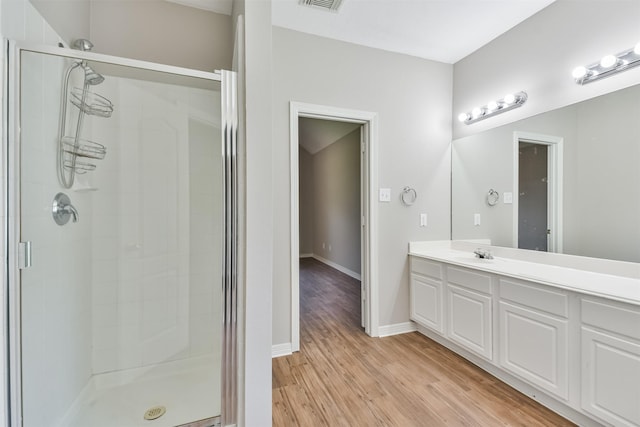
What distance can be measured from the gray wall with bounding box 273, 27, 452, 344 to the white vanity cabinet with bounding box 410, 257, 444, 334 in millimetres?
101

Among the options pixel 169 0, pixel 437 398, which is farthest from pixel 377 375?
pixel 169 0

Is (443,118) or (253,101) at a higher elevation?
(443,118)

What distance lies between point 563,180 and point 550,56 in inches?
37.9

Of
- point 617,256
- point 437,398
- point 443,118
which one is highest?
point 443,118

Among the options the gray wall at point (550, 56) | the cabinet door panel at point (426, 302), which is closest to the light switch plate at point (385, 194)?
the cabinet door panel at point (426, 302)

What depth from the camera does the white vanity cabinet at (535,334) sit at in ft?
5.09

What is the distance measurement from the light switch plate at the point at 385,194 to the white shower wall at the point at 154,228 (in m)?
1.50

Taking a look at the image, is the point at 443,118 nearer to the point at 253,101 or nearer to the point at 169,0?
the point at 253,101

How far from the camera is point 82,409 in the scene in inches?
62.0

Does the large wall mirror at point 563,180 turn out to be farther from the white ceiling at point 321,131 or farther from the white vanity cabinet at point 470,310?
the white ceiling at point 321,131

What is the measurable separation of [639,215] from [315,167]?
5.56 m

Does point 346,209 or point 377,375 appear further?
point 346,209

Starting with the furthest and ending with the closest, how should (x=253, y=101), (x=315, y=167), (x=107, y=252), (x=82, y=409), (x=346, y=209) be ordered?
(x=315, y=167) < (x=346, y=209) < (x=107, y=252) < (x=82, y=409) < (x=253, y=101)

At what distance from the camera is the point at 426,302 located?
8.34 feet
